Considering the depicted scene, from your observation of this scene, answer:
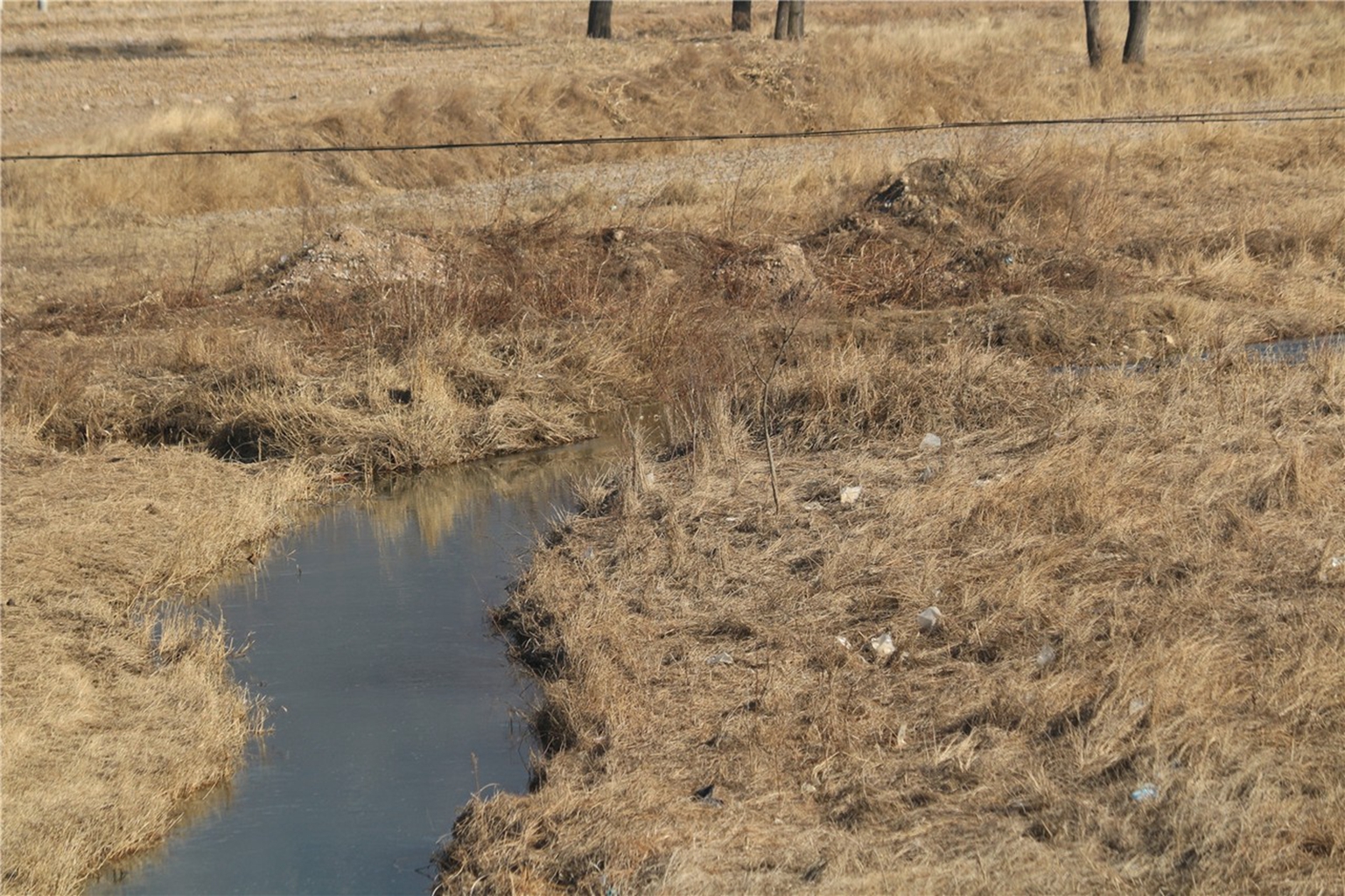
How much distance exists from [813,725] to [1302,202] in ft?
42.5

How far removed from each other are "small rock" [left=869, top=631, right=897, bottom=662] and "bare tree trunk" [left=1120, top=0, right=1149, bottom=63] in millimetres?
24141

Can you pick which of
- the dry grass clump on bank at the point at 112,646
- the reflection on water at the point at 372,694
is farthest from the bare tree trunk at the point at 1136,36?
the dry grass clump on bank at the point at 112,646

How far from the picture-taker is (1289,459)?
27.0 ft

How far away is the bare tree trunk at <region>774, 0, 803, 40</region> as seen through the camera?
30.1 m

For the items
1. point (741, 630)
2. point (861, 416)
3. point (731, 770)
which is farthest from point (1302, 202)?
point (731, 770)

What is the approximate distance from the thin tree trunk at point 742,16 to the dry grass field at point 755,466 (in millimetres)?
11300

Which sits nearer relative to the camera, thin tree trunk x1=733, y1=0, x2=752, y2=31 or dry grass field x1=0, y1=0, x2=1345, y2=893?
dry grass field x1=0, y1=0, x2=1345, y2=893

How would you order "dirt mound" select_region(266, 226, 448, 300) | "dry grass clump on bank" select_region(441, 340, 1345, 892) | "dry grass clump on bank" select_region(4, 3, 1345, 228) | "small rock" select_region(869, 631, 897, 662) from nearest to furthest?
"dry grass clump on bank" select_region(441, 340, 1345, 892) < "small rock" select_region(869, 631, 897, 662) < "dirt mound" select_region(266, 226, 448, 300) < "dry grass clump on bank" select_region(4, 3, 1345, 228)

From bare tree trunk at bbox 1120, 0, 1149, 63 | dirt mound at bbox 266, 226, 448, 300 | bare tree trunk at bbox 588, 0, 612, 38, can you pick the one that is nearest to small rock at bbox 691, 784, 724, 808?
dirt mound at bbox 266, 226, 448, 300

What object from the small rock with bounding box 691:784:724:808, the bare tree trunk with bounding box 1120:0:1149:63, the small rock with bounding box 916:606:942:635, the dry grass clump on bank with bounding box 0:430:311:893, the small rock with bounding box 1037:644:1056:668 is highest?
the bare tree trunk with bounding box 1120:0:1149:63

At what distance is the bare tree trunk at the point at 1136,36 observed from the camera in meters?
28.2

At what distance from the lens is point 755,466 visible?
9773 millimetres

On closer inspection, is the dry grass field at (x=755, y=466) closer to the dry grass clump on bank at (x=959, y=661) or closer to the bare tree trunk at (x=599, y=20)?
the dry grass clump on bank at (x=959, y=661)

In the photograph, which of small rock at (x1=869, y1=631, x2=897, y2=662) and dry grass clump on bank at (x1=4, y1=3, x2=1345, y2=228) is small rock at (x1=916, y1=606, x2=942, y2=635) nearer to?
small rock at (x1=869, y1=631, x2=897, y2=662)
